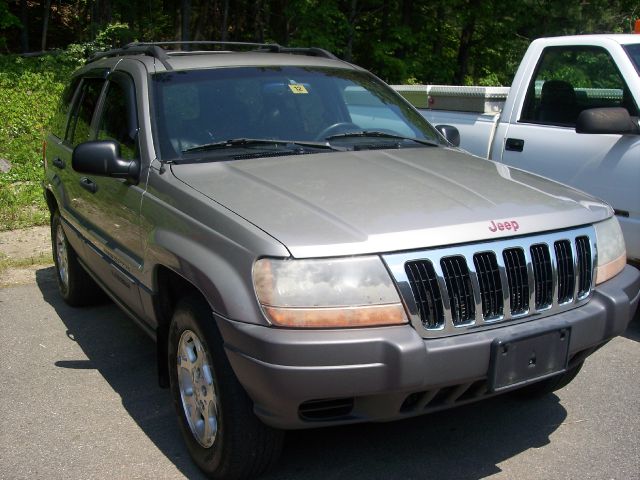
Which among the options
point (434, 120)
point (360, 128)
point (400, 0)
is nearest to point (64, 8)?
point (400, 0)

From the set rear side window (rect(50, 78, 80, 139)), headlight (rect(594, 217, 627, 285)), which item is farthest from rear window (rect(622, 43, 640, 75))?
rear side window (rect(50, 78, 80, 139))

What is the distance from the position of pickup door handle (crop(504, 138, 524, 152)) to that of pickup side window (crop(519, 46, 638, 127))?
20cm

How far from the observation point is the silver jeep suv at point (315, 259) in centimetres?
289

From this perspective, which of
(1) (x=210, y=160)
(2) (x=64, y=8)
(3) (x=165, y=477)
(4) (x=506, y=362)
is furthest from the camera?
(2) (x=64, y=8)

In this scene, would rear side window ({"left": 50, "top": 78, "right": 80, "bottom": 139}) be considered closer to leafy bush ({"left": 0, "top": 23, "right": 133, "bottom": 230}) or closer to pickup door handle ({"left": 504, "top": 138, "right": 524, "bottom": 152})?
leafy bush ({"left": 0, "top": 23, "right": 133, "bottom": 230})

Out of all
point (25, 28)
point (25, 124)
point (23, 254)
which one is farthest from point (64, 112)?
point (25, 28)

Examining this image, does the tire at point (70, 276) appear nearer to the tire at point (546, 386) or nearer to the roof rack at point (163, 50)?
the roof rack at point (163, 50)

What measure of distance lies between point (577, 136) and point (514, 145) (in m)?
0.55

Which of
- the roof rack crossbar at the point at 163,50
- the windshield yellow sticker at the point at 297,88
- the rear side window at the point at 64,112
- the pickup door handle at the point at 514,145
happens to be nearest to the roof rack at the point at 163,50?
the roof rack crossbar at the point at 163,50

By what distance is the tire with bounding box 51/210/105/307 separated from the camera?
18.8 ft

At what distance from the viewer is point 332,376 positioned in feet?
9.36

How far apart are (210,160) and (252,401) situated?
1.32 m

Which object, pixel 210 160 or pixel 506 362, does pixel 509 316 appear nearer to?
pixel 506 362

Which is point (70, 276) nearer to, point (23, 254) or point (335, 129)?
point (23, 254)
